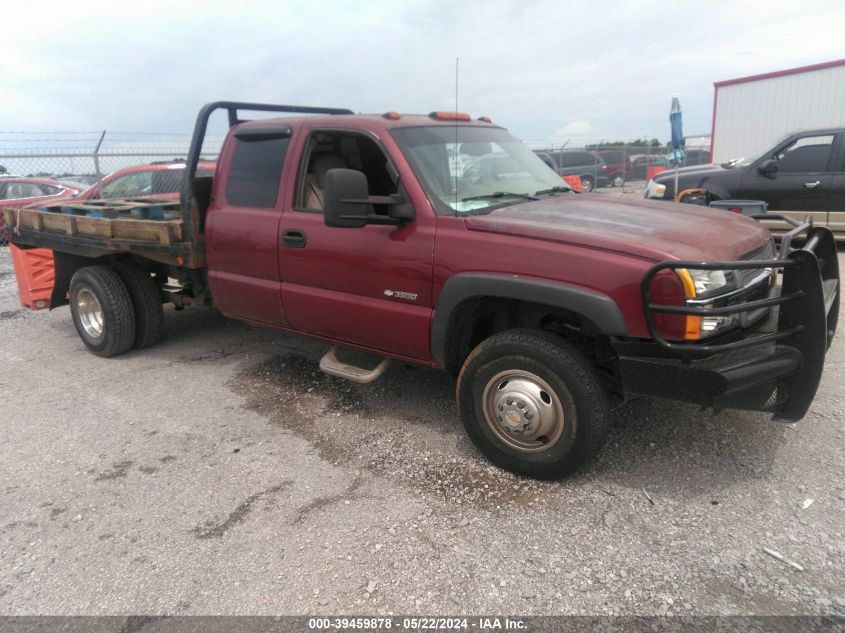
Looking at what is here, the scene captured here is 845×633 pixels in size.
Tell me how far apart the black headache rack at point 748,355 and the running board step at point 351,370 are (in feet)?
5.20

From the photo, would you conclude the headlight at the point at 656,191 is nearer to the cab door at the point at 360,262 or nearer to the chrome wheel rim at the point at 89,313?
the cab door at the point at 360,262

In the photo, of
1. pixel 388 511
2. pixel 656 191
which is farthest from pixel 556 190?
pixel 656 191

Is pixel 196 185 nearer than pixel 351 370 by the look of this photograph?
No

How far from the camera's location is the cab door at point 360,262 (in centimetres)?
341

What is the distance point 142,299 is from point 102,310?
33 centimetres

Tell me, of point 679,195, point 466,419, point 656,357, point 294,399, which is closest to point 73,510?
point 294,399

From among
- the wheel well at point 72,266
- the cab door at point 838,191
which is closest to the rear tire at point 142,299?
the wheel well at point 72,266

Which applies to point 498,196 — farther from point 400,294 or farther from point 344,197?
point 344,197

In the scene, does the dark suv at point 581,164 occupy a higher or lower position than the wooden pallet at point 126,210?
higher

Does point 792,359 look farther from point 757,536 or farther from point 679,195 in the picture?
point 679,195

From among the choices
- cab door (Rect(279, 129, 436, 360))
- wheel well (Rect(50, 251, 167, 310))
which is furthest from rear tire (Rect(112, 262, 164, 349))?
cab door (Rect(279, 129, 436, 360))

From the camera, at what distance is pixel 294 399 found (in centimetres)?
438

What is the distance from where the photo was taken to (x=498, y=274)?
3041 millimetres

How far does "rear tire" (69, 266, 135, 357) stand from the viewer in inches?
206
